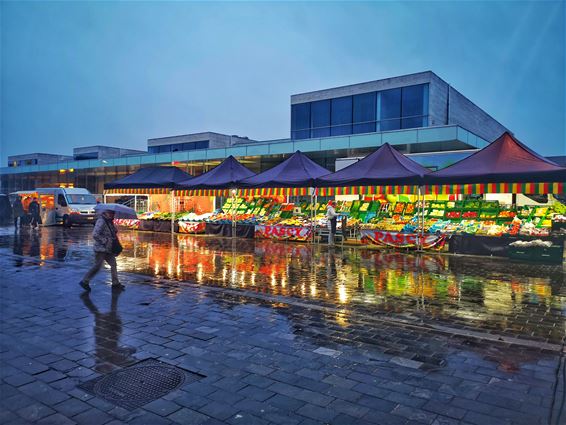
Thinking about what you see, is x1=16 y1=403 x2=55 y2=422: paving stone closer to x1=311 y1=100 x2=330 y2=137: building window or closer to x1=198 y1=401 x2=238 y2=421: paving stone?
x1=198 y1=401 x2=238 y2=421: paving stone

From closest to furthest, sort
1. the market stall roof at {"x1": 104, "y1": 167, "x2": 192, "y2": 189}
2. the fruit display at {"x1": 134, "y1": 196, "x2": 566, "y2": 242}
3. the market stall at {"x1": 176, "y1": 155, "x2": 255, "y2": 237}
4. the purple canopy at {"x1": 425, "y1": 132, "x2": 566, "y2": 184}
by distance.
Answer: the purple canopy at {"x1": 425, "y1": 132, "x2": 566, "y2": 184}
the fruit display at {"x1": 134, "y1": 196, "x2": 566, "y2": 242}
the market stall at {"x1": 176, "y1": 155, "x2": 255, "y2": 237}
the market stall roof at {"x1": 104, "y1": 167, "x2": 192, "y2": 189}

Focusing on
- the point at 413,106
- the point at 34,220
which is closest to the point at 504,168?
the point at 413,106

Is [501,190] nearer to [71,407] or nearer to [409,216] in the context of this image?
[409,216]

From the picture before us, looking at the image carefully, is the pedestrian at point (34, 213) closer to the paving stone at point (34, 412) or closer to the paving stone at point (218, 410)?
the paving stone at point (34, 412)

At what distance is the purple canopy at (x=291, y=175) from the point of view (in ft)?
55.7

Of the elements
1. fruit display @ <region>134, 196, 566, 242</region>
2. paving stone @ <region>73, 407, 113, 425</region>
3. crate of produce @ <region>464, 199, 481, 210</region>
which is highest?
crate of produce @ <region>464, 199, 481, 210</region>

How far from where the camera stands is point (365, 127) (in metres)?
30.5

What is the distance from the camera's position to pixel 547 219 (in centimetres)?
A: 1387

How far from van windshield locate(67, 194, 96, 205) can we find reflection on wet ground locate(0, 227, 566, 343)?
9.47 m

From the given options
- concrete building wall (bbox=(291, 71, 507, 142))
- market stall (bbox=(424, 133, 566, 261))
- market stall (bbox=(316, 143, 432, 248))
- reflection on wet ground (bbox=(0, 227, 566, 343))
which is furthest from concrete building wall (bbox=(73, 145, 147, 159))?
market stall (bbox=(424, 133, 566, 261))

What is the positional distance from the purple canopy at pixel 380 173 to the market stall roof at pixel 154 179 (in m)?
8.81

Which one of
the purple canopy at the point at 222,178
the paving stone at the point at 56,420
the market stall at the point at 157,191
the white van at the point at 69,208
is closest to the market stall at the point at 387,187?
the purple canopy at the point at 222,178

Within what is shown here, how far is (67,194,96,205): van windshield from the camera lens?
2544cm

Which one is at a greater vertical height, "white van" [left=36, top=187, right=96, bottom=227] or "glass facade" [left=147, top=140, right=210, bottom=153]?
"glass facade" [left=147, top=140, right=210, bottom=153]
